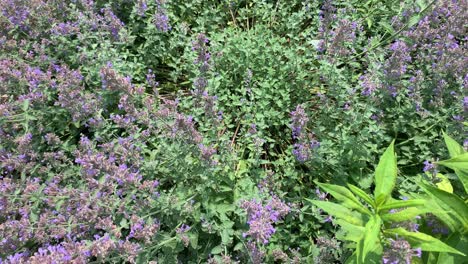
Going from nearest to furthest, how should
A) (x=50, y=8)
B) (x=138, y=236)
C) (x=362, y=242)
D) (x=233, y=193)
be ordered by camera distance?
(x=362, y=242) < (x=138, y=236) < (x=233, y=193) < (x=50, y=8)

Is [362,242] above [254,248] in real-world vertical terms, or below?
above

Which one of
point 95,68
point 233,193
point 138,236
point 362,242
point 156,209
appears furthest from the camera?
point 95,68

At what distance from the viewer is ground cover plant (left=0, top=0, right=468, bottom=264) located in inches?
119

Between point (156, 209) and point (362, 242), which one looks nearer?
point (362, 242)

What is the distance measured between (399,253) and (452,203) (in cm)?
58

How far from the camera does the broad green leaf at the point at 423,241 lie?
2311 millimetres

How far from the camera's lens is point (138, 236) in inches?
122

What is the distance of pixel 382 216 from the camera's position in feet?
8.13

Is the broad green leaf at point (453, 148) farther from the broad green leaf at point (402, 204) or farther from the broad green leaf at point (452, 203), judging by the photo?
the broad green leaf at point (402, 204)

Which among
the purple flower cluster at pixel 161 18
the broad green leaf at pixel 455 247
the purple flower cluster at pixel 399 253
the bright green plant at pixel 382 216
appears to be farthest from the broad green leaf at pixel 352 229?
the purple flower cluster at pixel 161 18

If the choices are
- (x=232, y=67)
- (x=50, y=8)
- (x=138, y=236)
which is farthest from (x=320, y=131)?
(x=50, y=8)

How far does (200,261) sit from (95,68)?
2.33m

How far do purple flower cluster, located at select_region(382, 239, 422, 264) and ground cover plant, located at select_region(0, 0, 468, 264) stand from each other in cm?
2

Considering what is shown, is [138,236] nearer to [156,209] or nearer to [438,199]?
[156,209]
